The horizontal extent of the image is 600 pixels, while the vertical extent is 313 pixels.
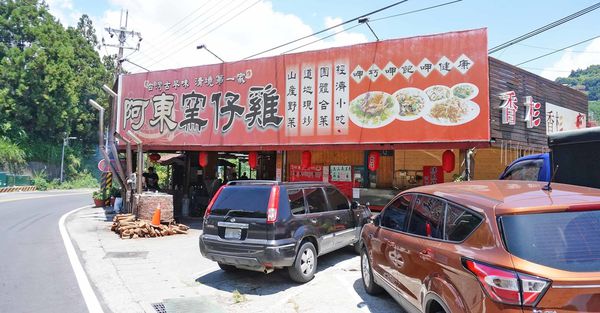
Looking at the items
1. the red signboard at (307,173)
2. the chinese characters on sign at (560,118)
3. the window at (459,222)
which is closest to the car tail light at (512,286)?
the window at (459,222)

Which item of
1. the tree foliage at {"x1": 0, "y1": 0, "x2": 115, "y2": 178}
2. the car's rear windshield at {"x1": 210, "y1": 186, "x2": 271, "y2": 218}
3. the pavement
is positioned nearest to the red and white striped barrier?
the tree foliage at {"x1": 0, "y1": 0, "x2": 115, "y2": 178}

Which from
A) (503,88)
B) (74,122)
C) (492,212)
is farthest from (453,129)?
(74,122)

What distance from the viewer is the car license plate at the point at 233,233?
268 inches

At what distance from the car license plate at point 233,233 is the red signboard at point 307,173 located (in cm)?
825

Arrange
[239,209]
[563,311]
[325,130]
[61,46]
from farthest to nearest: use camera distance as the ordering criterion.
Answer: [61,46] → [325,130] → [239,209] → [563,311]

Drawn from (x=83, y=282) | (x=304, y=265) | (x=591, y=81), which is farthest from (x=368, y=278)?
(x=591, y=81)

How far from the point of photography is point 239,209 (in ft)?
22.8

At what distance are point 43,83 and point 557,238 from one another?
4804 cm

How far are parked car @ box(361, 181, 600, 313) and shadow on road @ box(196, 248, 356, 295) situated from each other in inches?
116

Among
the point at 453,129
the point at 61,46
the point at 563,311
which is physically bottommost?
the point at 563,311

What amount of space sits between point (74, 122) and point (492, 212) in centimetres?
5400

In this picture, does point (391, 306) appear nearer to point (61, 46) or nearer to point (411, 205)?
point (411, 205)

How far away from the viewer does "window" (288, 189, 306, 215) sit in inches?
277

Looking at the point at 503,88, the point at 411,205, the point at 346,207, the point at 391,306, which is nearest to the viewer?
the point at 411,205
